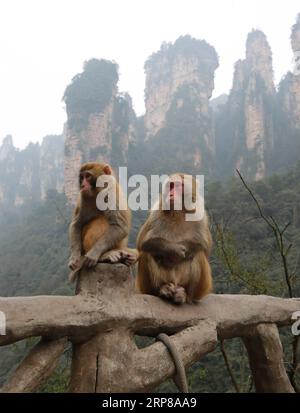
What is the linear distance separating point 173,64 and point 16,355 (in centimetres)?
4730

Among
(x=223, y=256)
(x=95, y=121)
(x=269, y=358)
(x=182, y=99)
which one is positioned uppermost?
(x=182, y=99)

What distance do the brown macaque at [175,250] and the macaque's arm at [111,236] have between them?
0.55ft

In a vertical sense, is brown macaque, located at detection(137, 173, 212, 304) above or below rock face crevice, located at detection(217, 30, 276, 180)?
below

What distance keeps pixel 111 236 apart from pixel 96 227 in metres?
0.15

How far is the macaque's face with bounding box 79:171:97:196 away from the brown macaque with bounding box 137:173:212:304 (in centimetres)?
43

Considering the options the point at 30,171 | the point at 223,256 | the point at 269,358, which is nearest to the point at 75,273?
the point at 269,358

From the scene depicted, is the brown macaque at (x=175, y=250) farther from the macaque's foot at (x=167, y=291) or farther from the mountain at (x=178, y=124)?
the mountain at (x=178, y=124)

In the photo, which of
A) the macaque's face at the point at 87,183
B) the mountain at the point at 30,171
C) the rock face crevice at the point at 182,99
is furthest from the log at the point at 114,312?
the mountain at the point at 30,171

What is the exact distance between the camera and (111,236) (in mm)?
2826

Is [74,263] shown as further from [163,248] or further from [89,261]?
[163,248]

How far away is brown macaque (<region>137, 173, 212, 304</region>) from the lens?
2.88 meters

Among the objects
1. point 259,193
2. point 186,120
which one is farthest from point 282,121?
point 259,193

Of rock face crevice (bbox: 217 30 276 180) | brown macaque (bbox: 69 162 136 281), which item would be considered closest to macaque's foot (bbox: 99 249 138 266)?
brown macaque (bbox: 69 162 136 281)

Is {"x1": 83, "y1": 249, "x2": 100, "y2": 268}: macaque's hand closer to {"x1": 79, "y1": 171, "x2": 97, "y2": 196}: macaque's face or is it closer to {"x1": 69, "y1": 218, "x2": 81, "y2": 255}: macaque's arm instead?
{"x1": 69, "y1": 218, "x2": 81, "y2": 255}: macaque's arm
